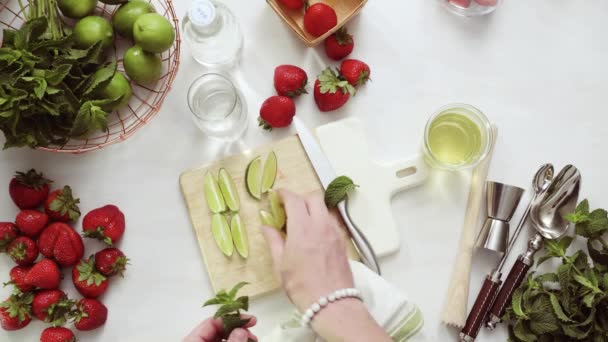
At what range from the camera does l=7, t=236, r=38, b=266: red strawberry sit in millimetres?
1159

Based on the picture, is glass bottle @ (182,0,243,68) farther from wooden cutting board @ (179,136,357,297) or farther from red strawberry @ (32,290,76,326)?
red strawberry @ (32,290,76,326)

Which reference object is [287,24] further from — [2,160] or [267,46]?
[2,160]

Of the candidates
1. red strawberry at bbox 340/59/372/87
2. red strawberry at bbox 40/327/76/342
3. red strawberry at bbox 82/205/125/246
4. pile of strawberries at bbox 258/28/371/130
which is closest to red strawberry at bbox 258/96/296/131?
pile of strawberries at bbox 258/28/371/130

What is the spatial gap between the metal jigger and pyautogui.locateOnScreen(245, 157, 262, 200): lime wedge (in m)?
0.48

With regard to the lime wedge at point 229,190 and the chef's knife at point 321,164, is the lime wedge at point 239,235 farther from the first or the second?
the chef's knife at point 321,164

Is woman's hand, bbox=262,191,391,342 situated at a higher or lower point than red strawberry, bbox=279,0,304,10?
lower

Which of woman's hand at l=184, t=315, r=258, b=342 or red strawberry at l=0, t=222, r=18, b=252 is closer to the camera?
woman's hand at l=184, t=315, r=258, b=342

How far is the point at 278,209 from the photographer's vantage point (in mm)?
1180

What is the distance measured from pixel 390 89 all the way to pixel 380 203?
0.25m

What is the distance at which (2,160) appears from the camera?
1.23 meters

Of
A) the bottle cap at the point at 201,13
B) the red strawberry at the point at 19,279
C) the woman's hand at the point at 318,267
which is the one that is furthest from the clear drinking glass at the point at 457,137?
the red strawberry at the point at 19,279

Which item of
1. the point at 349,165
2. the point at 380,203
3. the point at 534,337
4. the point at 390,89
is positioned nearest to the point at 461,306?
the point at 534,337

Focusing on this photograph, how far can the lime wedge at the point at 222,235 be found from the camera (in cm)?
119

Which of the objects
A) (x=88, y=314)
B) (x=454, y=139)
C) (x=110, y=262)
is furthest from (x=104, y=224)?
(x=454, y=139)
